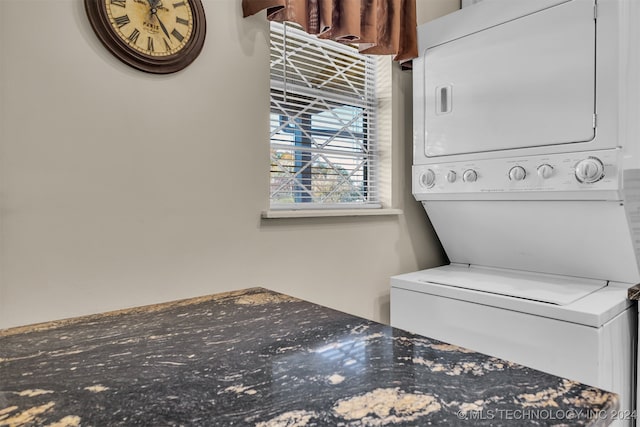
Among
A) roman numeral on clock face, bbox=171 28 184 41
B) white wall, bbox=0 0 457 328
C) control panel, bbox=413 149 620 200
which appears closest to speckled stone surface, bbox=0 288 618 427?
white wall, bbox=0 0 457 328

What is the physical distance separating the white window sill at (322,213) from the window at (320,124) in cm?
12

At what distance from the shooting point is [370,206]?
2.29 meters

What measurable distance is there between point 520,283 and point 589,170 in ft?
1.88

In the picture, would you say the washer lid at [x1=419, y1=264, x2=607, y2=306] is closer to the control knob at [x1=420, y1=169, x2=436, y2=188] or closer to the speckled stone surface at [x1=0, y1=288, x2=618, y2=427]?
the control knob at [x1=420, y1=169, x2=436, y2=188]

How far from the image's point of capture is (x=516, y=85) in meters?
1.78

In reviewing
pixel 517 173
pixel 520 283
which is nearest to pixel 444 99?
pixel 517 173

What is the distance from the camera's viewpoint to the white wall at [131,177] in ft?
4.04

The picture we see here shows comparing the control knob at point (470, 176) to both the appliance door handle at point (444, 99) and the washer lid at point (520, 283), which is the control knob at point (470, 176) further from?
the washer lid at point (520, 283)

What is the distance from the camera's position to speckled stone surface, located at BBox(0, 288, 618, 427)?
1.84 ft

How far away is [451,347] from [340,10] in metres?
1.56

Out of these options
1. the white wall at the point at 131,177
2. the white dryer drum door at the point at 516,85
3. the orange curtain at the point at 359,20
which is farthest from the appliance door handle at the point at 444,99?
the white wall at the point at 131,177

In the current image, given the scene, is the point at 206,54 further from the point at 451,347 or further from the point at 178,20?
the point at 451,347

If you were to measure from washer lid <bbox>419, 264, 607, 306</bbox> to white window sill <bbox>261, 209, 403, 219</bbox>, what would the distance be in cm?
40

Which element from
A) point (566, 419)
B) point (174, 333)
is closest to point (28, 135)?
point (174, 333)
